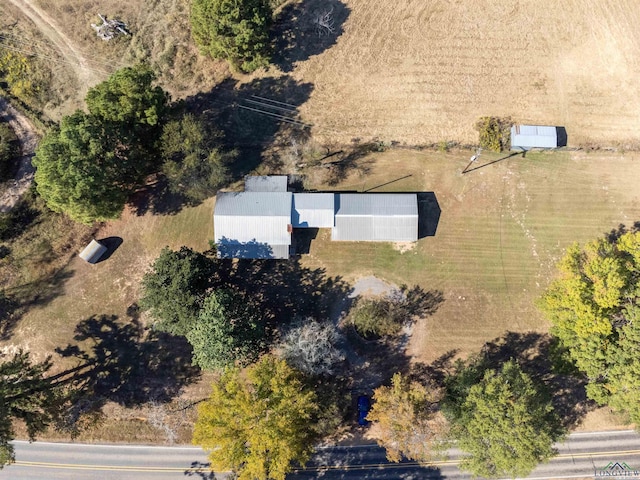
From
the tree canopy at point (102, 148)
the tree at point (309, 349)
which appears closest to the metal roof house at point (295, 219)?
the tree at point (309, 349)

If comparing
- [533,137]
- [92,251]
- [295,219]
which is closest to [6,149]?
[92,251]

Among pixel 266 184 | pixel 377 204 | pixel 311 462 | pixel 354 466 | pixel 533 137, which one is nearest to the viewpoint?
pixel 354 466

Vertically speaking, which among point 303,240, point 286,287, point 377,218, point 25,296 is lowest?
point 286,287

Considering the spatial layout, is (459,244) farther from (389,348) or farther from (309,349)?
(309,349)

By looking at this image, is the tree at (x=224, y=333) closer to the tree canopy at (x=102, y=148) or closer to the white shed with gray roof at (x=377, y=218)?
the white shed with gray roof at (x=377, y=218)

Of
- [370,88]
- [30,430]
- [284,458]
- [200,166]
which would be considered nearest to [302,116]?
[370,88]

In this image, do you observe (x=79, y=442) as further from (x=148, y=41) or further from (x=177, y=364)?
(x=148, y=41)

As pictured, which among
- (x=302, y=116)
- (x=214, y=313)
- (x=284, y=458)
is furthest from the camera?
(x=302, y=116)
